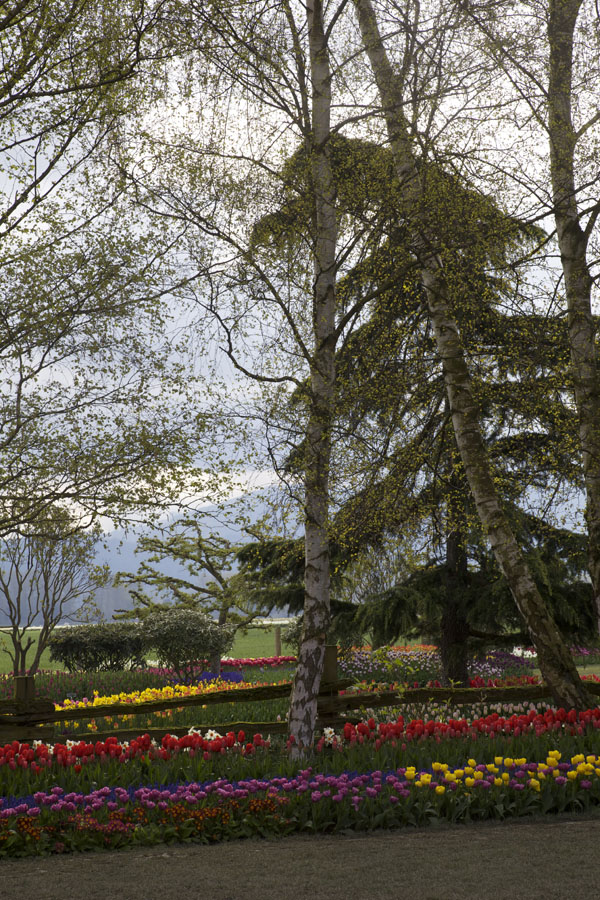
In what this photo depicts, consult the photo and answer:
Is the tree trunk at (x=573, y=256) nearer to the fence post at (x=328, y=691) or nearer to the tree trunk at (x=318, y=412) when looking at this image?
the tree trunk at (x=318, y=412)

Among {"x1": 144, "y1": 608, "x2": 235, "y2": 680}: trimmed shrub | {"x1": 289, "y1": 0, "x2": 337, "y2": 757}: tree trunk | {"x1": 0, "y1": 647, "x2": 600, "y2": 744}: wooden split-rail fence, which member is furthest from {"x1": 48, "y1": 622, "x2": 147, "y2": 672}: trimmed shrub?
{"x1": 289, "y1": 0, "x2": 337, "y2": 757}: tree trunk

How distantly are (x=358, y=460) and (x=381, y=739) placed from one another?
3.34m

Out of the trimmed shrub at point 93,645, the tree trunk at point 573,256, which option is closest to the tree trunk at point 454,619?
the tree trunk at point 573,256

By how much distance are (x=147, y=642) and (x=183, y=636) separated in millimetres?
959

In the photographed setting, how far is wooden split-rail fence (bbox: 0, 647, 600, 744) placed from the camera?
8219mm

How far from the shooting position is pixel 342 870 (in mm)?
4652

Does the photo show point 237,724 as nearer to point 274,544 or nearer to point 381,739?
point 381,739

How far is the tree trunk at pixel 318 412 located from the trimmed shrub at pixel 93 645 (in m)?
13.9

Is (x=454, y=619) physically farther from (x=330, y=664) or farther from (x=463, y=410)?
(x=463, y=410)

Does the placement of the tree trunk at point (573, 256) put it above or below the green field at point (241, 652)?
above

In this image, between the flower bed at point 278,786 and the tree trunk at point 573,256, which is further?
the tree trunk at point 573,256

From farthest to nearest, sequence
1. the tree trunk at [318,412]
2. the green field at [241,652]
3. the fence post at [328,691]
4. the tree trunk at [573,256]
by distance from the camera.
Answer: the green field at [241,652]
the tree trunk at [573,256]
the fence post at [328,691]
the tree trunk at [318,412]

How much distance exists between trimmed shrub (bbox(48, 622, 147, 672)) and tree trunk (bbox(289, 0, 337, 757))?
545 inches

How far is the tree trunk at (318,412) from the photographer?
24.3 feet
